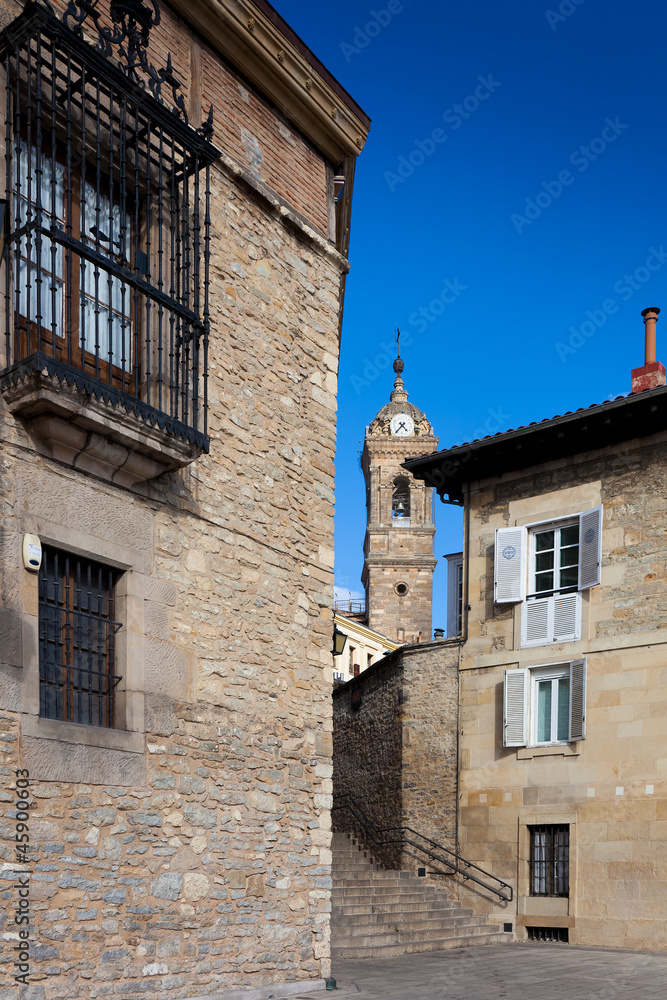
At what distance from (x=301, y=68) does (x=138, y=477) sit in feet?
14.9

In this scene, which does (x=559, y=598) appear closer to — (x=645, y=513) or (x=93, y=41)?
(x=645, y=513)

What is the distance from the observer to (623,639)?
15383mm

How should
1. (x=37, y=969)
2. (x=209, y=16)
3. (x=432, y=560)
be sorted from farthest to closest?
(x=432, y=560) < (x=209, y=16) < (x=37, y=969)

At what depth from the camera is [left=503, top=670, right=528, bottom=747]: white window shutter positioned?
16250mm

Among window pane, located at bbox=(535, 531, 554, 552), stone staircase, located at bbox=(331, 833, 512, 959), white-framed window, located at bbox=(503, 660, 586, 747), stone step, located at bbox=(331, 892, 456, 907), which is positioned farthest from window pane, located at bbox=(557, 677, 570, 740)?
stone step, located at bbox=(331, 892, 456, 907)

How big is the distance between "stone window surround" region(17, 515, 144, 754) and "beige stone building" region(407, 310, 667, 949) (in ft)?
30.6

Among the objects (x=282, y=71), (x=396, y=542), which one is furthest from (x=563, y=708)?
(x=396, y=542)

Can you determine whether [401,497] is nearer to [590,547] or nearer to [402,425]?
[402,425]

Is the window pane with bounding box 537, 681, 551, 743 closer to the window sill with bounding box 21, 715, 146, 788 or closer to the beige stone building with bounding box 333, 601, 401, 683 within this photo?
the window sill with bounding box 21, 715, 146, 788

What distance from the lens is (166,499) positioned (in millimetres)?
8398

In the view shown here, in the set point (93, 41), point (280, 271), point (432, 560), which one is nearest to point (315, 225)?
point (280, 271)

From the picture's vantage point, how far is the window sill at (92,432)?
23.0 ft

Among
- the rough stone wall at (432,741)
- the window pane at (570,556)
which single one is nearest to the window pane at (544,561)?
the window pane at (570,556)

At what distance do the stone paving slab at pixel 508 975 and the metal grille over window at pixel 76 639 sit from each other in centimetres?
331
